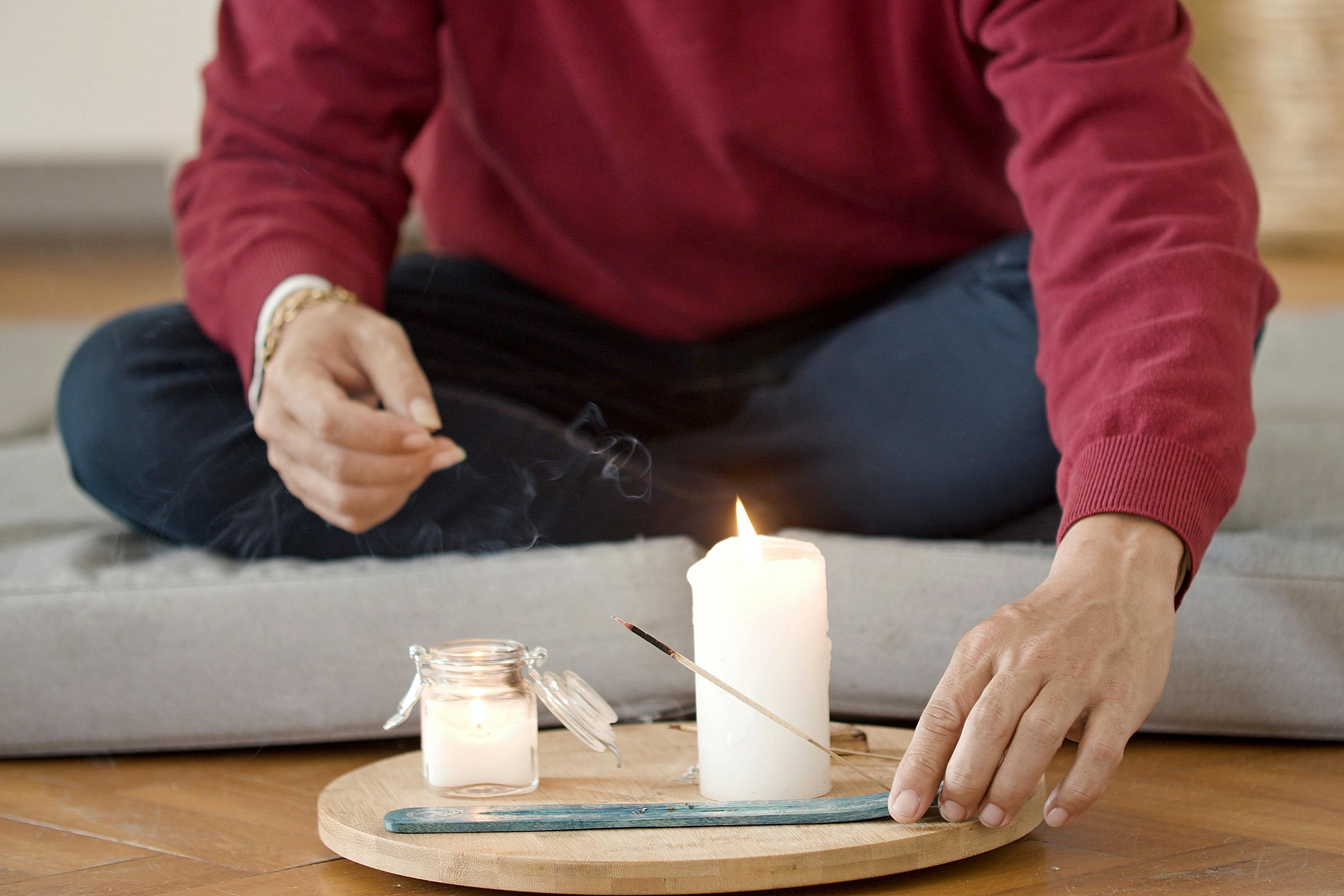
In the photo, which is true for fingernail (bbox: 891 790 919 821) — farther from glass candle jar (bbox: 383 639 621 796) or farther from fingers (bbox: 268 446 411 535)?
fingers (bbox: 268 446 411 535)

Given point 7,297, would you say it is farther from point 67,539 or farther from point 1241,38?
point 1241,38

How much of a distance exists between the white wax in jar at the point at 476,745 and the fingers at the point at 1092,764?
0.23 meters

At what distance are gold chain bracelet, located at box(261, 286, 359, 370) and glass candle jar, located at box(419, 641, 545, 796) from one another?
0.27 m

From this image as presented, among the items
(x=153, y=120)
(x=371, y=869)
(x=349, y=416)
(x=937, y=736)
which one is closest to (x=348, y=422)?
(x=349, y=416)

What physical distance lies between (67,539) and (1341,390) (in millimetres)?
1231

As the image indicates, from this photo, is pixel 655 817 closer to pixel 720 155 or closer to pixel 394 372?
pixel 394 372

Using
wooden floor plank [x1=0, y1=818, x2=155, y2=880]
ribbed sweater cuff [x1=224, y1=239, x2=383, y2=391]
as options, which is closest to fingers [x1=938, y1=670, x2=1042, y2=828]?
wooden floor plank [x1=0, y1=818, x2=155, y2=880]

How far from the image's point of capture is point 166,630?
2.48 feet

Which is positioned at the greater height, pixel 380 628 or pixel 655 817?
pixel 655 817

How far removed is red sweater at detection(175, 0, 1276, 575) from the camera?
26.4 inches

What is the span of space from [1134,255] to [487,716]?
1.30 feet

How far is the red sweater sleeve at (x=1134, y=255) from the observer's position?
0.55 m

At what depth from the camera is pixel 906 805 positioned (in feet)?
1.55

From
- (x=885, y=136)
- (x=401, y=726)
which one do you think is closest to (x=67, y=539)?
(x=401, y=726)
